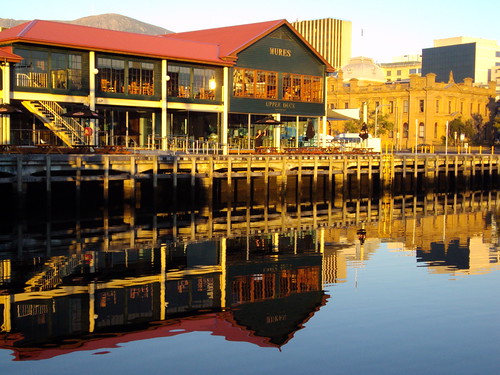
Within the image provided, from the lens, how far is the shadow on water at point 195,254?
21828mm

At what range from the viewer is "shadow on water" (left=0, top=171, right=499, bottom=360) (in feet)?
71.6

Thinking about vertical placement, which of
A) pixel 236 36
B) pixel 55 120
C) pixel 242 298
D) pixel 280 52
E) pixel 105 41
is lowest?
pixel 242 298

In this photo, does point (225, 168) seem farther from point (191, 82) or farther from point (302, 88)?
point (302, 88)

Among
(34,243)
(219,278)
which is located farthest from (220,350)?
(34,243)

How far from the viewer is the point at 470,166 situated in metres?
68.8

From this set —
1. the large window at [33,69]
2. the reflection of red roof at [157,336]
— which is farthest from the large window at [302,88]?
the reflection of red roof at [157,336]

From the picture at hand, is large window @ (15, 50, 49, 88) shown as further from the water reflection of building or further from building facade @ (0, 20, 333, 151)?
the water reflection of building

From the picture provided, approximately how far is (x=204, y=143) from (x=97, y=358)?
1583 inches

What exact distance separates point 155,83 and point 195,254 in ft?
81.4

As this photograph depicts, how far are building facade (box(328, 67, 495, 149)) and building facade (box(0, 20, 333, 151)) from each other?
5474cm

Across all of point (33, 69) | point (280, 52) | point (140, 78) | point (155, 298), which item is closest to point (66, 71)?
point (33, 69)

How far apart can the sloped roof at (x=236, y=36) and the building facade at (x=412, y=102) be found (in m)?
54.2

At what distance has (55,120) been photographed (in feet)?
162

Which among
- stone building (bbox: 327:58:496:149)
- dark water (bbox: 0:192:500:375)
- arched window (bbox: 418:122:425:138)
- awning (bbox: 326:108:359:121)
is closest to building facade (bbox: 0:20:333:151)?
awning (bbox: 326:108:359:121)
